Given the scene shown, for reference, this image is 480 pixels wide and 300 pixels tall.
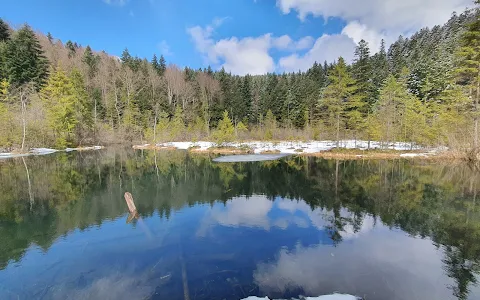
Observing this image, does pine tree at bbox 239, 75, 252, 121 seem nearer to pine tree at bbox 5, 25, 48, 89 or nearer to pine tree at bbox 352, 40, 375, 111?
pine tree at bbox 352, 40, 375, 111

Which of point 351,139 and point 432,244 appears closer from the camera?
point 432,244

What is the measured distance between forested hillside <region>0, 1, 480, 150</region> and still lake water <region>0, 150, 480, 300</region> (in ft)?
47.4

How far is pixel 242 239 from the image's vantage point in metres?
8.52

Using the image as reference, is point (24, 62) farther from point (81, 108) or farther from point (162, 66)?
point (162, 66)

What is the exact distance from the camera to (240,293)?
5.55 m

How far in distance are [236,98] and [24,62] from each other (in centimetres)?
3929

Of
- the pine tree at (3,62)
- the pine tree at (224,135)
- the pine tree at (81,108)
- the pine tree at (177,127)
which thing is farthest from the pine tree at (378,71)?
the pine tree at (3,62)

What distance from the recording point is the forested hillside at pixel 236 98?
2892 cm

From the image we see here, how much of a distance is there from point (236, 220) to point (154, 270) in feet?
14.1

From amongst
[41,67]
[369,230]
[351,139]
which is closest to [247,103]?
[351,139]

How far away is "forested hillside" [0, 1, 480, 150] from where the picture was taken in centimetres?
2892

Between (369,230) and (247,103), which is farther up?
(247,103)

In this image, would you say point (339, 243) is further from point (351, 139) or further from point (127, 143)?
point (127, 143)

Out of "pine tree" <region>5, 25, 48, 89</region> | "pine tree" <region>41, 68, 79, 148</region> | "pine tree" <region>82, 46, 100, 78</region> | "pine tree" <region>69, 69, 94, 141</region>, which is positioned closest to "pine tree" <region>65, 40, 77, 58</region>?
"pine tree" <region>82, 46, 100, 78</region>
